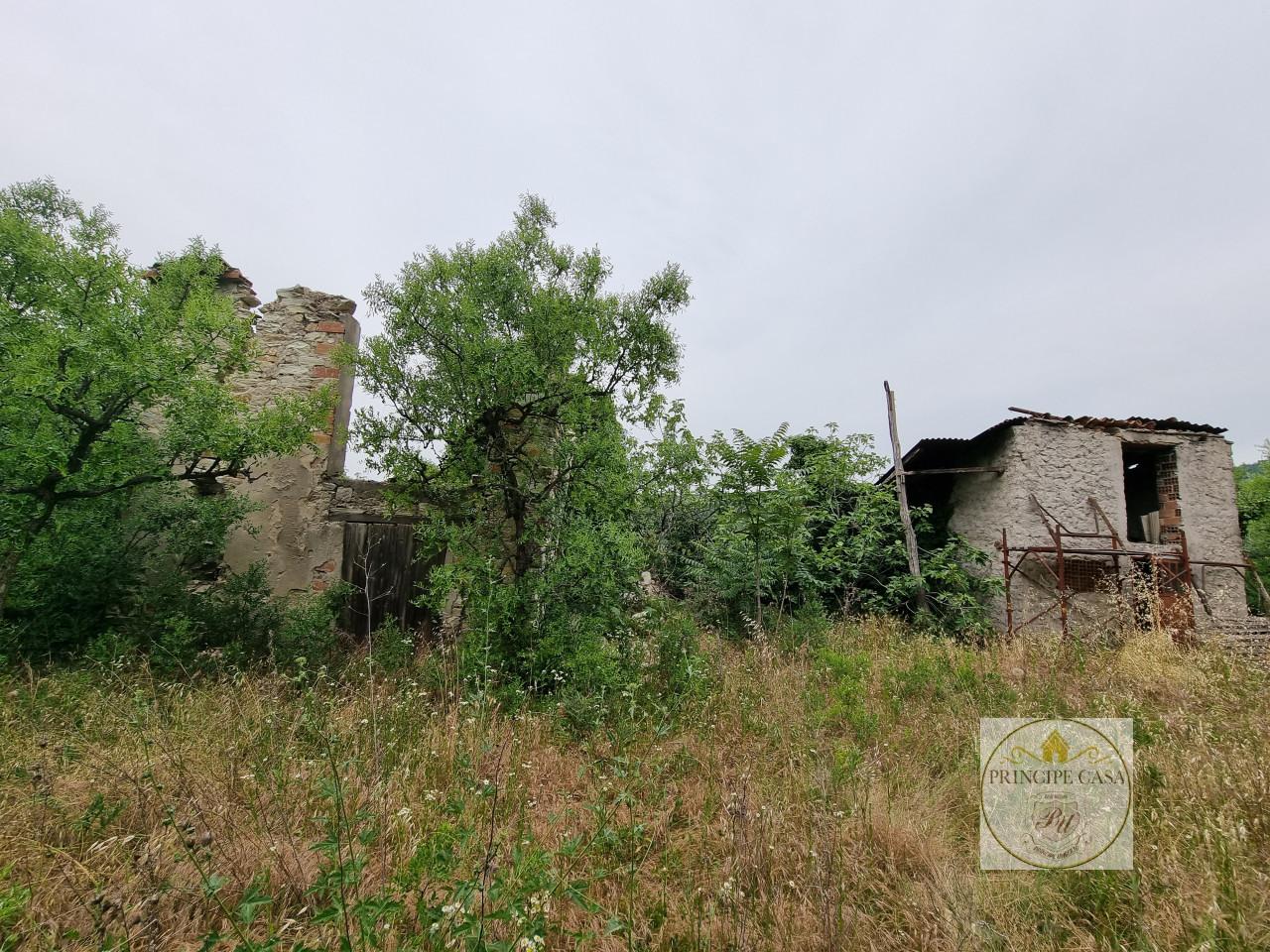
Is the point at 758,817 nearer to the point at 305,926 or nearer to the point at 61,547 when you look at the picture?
the point at 305,926

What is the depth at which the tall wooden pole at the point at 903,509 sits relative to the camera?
8125 millimetres

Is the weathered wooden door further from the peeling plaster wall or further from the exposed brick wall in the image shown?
the exposed brick wall

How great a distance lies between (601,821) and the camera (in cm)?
232

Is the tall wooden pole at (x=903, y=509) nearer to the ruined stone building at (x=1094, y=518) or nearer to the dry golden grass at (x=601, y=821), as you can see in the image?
the ruined stone building at (x=1094, y=518)

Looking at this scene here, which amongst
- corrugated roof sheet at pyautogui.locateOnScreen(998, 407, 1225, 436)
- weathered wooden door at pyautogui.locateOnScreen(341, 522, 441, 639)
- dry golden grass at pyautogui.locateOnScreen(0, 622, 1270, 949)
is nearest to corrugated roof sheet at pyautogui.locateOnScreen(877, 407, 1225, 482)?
corrugated roof sheet at pyautogui.locateOnScreen(998, 407, 1225, 436)

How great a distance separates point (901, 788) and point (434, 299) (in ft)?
15.8

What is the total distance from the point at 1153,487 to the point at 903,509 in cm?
569

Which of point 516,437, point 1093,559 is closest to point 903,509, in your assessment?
point 1093,559

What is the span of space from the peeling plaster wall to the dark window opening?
12 centimetres

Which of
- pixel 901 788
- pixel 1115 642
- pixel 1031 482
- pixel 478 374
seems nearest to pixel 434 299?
pixel 478 374

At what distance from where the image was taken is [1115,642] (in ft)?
19.6

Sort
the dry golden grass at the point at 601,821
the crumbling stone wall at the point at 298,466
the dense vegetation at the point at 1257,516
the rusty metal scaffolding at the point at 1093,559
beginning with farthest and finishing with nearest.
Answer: the dense vegetation at the point at 1257,516 → the rusty metal scaffolding at the point at 1093,559 → the crumbling stone wall at the point at 298,466 → the dry golden grass at the point at 601,821

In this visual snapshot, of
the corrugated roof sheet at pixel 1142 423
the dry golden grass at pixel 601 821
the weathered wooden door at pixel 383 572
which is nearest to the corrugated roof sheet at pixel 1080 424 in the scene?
the corrugated roof sheet at pixel 1142 423

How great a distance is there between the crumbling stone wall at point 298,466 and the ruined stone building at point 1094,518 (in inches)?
350
